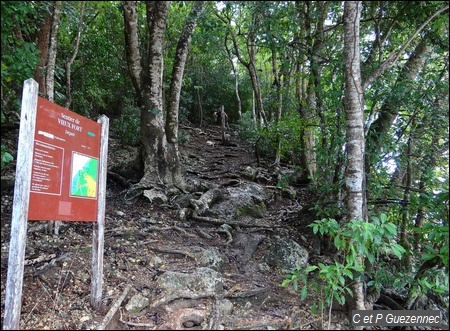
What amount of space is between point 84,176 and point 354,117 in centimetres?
379

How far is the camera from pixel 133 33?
7.45 m

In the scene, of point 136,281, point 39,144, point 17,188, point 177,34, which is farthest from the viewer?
point 177,34

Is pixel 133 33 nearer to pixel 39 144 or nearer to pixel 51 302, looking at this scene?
pixel 39 144

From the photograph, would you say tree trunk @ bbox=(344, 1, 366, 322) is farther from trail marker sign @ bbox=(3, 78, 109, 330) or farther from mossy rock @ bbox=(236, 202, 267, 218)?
mossy rock @ bbox=(236, 202, 267, 218)

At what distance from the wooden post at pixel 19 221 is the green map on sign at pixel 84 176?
609 millimetres

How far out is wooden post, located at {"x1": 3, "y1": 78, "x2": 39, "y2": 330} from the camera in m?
3.20

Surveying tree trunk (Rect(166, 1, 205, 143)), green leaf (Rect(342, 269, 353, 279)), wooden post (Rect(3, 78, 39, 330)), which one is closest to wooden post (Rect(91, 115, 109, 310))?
wooden post (Rect(3, 78, 39, 330))

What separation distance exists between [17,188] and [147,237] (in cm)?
313

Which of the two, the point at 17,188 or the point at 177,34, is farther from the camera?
the point at 177,34

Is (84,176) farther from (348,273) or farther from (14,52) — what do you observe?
(348,273)

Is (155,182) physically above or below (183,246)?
above

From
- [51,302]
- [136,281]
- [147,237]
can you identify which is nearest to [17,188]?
[51,302]

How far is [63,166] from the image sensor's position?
372 centimetres

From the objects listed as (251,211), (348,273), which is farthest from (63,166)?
(251,211)
